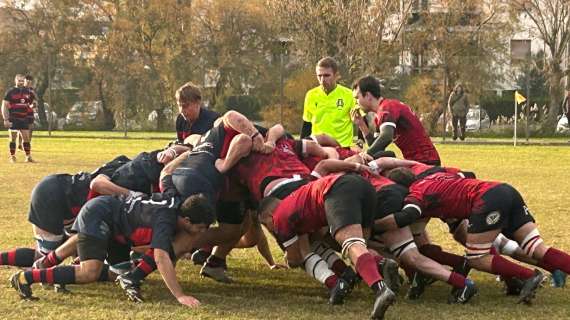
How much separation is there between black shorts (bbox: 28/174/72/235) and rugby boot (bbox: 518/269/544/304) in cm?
326

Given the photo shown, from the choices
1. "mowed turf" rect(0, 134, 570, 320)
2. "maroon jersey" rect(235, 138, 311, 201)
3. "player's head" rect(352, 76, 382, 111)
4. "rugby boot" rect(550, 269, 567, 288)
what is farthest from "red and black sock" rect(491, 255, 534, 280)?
"player's head" rect(352, 76, 382, 111)

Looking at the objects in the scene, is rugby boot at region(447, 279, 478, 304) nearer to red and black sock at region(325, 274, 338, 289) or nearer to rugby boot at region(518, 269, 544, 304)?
rugby boot at region(518, 269, 544, 304)

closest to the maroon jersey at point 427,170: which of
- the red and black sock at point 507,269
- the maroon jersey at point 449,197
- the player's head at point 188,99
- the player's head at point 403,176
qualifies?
the player's head at point 403,176

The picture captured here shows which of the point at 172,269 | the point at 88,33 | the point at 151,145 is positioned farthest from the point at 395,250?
the point at 88,33

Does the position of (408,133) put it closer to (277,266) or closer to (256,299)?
(277,266)

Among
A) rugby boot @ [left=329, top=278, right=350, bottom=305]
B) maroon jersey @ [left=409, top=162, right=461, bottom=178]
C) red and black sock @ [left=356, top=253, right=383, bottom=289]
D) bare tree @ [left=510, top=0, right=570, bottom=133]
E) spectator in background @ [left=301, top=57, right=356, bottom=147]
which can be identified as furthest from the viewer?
bare tree @ [left=510, top=0, right=570, bottom=133]

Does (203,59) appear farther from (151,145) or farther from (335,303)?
(335,303)

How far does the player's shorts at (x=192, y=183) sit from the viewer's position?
18.7ft

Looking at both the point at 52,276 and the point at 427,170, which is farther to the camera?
the point at 427,170

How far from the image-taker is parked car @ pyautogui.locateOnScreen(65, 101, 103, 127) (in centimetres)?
3491

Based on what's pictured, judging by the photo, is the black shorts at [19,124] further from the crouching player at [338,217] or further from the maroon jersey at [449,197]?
the maroon jersey at [449,197]

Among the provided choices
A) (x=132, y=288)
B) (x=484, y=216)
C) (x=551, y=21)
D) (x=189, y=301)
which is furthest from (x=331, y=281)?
(x=551, y=21)

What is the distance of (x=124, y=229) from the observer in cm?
568

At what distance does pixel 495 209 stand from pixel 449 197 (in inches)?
12.5
